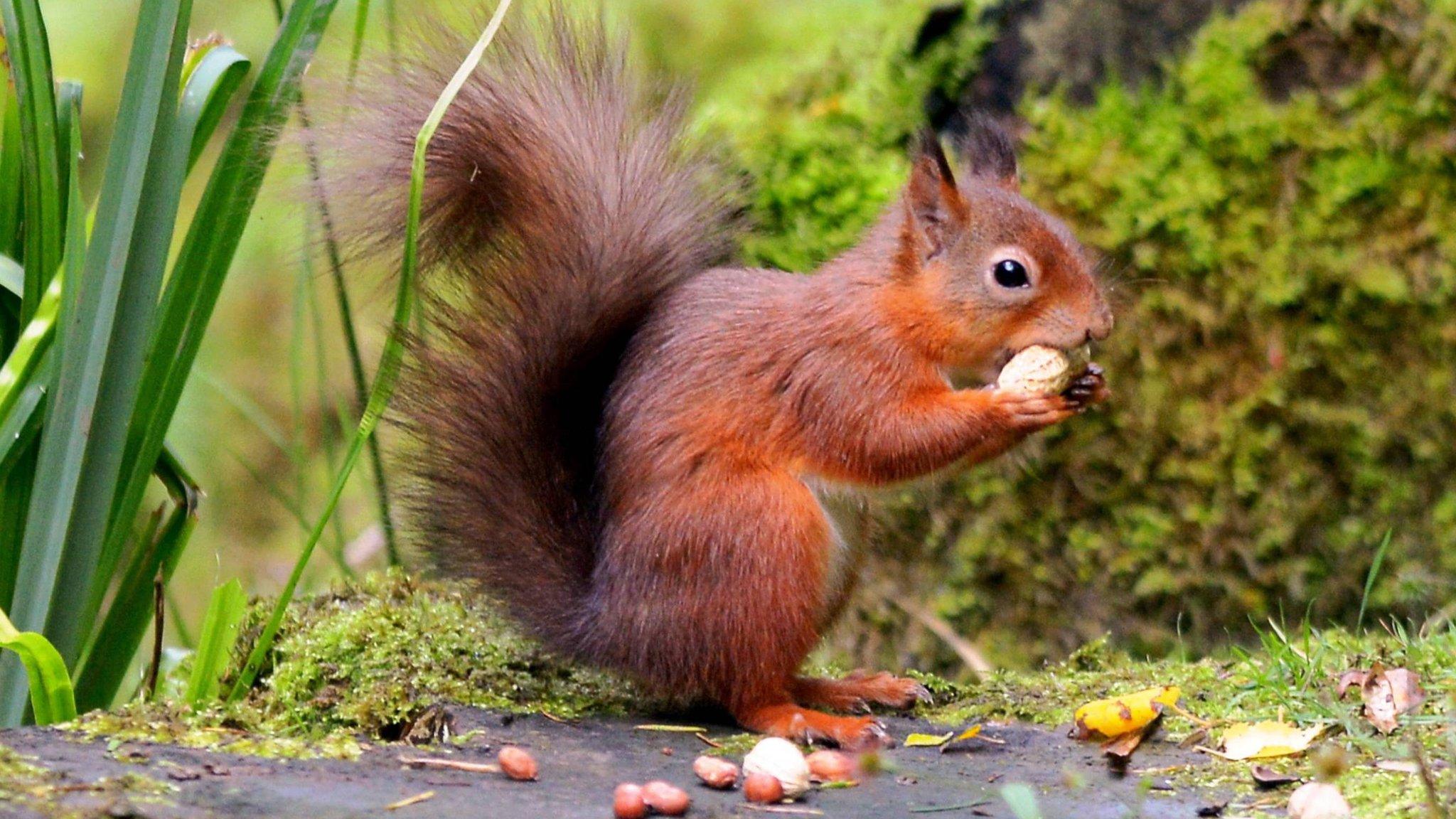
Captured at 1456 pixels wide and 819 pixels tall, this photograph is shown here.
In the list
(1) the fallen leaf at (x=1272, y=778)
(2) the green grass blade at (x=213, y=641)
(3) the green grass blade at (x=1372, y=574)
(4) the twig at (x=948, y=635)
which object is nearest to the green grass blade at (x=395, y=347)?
(2) the green grass blade at (x=213, y=641)

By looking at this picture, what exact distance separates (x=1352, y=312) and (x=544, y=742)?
7.62ft

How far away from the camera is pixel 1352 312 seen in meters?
3.36

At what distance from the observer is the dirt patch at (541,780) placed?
1468 mm

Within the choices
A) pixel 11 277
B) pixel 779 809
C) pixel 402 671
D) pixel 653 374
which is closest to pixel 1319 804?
pixel 779 809

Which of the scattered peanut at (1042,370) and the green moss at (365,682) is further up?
Answer: the scattered peanut at (1042,370)

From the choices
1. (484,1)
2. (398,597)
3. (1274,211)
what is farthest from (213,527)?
(1274,211)

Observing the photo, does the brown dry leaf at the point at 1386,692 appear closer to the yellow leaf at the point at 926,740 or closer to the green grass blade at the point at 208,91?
the yellow leaf at the point at 926,740

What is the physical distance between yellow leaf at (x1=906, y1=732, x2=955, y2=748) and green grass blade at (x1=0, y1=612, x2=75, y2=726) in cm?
113

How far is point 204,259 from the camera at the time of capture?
206 cm

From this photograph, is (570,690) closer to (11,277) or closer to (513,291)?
(513,291)

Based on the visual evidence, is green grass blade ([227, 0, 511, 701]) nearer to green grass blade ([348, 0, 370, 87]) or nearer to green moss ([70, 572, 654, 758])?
green moss ([70, 572, 654, 758])

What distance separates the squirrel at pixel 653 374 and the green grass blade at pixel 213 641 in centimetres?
29

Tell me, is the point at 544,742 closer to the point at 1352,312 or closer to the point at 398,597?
the point at 398,597

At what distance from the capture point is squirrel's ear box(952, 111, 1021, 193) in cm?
258
